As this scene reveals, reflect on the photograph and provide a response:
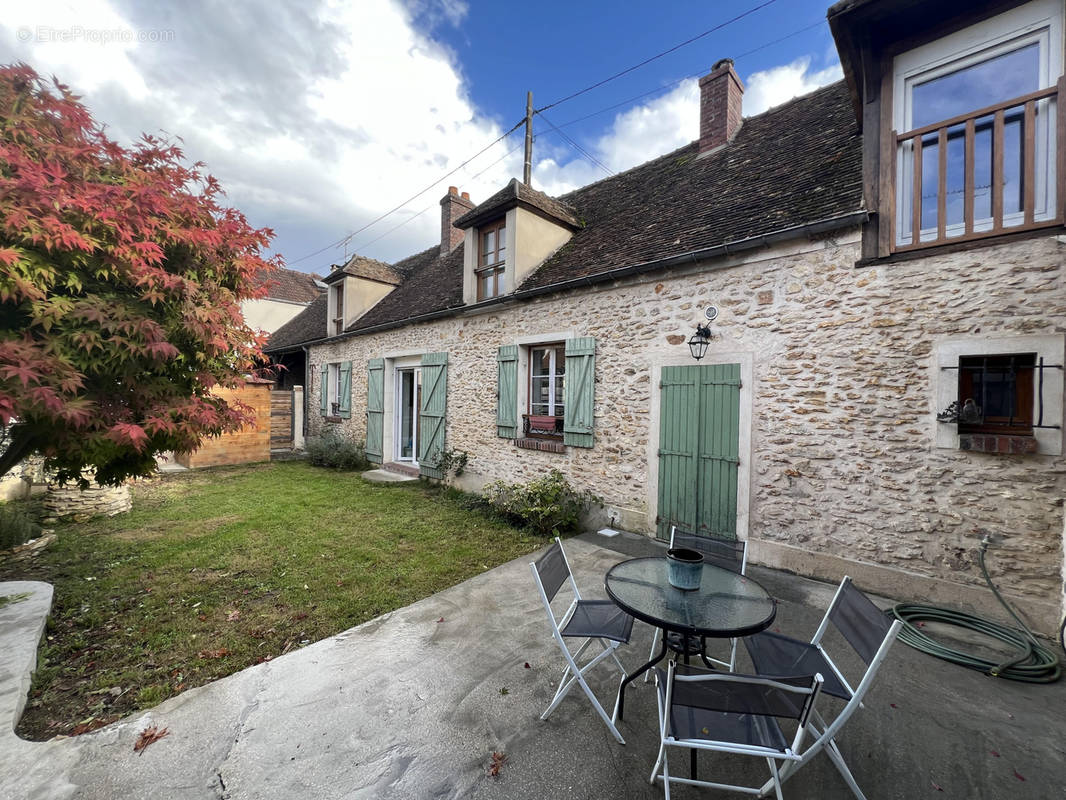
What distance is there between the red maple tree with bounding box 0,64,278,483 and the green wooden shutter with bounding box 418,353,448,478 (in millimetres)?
5308

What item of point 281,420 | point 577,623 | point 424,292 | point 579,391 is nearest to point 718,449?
point 579,391

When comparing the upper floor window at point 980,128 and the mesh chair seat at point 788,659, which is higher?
the upper floor window at point 980,128

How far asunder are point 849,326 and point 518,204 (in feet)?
17.2

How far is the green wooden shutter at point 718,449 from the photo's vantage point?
484 cm

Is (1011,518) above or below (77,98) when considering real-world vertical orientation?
below

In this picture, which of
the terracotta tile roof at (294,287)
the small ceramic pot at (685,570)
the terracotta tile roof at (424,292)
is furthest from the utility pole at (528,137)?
the terracotta tile roof at (294,287)

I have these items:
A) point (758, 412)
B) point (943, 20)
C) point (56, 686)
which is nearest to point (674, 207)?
point (943, 20)

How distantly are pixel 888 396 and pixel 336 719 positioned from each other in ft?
16.6

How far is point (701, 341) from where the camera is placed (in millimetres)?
5039

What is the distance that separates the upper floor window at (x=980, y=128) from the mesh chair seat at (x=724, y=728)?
14.2ft

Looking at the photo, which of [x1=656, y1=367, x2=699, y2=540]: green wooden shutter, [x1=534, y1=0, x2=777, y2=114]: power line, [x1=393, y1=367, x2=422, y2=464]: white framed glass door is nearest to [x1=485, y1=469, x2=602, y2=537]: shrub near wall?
[x1=656, y1=367, x2=699, y2=540]: green wooden shutter

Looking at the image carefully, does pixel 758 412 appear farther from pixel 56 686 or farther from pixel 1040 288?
pixel 56 686

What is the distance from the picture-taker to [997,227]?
352cm

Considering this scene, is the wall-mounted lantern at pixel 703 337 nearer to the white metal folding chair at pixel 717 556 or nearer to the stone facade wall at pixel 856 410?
the stone facade wall at pixel 856 410
